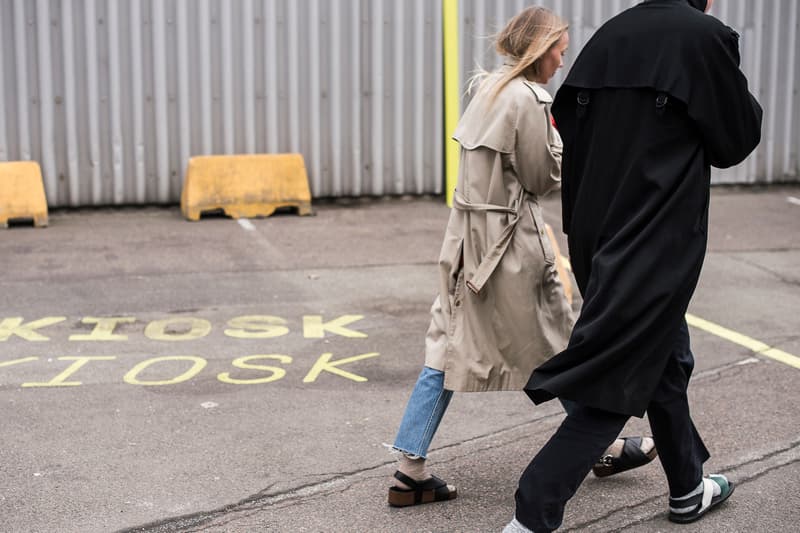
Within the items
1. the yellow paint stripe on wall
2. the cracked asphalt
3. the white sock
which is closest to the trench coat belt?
the white sock

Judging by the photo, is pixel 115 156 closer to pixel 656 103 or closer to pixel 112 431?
pixel 112 431

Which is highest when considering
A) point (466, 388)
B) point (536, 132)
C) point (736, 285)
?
point (536, 132)

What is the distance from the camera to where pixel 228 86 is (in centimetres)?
1095

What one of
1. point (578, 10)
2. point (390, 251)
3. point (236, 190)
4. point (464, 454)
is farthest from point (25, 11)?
point (464, 454)

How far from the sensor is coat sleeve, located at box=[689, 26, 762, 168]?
349 cm

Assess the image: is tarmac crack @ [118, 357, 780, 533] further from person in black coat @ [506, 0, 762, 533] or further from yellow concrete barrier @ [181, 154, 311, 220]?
yellow concrete barrier @ [181, 154, 311, 220]

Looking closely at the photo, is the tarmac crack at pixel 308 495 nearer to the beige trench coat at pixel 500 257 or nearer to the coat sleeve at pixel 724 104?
the beige trench coat at pixel 500 257

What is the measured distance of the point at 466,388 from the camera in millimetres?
4074

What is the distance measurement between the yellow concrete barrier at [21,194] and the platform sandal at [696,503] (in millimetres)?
7389

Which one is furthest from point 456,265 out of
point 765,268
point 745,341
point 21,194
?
point 21,194

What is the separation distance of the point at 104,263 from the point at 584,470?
5.83 metres

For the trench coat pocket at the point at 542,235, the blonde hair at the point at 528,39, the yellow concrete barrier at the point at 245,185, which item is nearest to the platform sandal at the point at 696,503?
the trench coat pocket at the point at 542,235

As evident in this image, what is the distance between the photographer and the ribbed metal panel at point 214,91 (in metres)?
10.6

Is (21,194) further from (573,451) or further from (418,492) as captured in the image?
(573,451)
